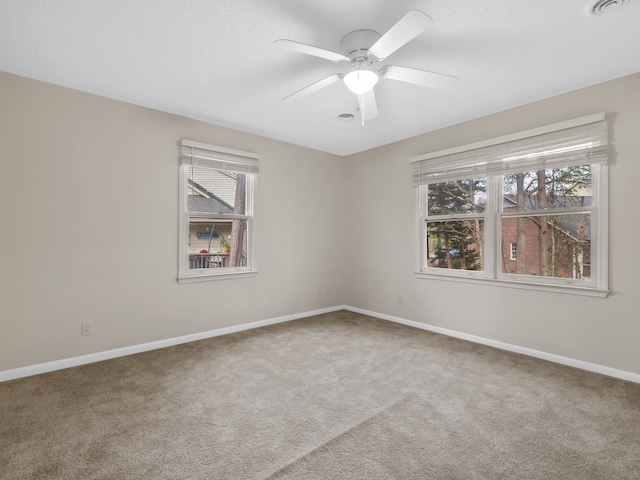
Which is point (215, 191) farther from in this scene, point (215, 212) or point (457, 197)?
point (457, 197)

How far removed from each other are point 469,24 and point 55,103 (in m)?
3.35

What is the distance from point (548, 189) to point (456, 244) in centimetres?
109

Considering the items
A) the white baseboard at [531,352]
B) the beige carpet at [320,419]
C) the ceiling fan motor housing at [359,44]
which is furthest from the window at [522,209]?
the ceiling fan motor housing at [359,44]

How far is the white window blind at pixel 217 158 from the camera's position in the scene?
355 centimetres

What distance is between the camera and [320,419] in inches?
82.4

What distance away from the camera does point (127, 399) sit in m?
2.32

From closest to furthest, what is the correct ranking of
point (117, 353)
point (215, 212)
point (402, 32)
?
point (402, 32) < point (117, 353) < point (215, 212)

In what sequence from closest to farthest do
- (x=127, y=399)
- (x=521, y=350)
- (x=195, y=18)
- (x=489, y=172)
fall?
1. (x=195, y=18)
2. (x=127, y=399)
3. (x=521, y=350)
4. (x=489, y=172)

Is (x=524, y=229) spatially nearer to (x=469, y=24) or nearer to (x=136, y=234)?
(x=469, y=24)

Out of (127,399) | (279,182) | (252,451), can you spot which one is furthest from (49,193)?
(252,451)

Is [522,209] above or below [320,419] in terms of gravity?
above

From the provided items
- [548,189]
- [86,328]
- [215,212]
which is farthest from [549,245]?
[86,328]

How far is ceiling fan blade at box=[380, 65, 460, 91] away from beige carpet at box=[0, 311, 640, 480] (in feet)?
7.36

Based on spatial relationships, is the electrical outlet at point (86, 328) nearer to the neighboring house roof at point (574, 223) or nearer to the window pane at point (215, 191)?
the window pane at point (215, 191)
